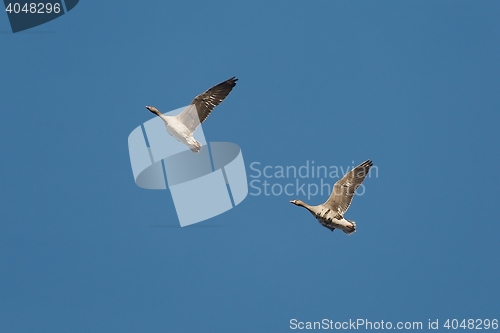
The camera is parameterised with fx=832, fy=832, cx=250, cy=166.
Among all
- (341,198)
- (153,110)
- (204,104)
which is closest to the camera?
(341,198)

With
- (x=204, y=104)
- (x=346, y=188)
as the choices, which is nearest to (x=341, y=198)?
(x=346, y=188)

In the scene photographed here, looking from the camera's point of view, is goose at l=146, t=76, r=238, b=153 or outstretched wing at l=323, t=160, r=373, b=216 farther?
goose at l=146, t=76, r=238, b=153

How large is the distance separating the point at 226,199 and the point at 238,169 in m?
1.02

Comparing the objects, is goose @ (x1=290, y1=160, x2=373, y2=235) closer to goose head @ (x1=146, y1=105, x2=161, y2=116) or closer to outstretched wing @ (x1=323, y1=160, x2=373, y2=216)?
outstretched wing @ (x1=323, y1=160, x2=373, y2=216)

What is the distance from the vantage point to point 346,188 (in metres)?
23.1

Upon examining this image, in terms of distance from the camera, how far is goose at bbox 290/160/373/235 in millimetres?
22938

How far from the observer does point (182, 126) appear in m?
24.5

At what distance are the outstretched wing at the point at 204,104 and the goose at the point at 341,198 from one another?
4283mm

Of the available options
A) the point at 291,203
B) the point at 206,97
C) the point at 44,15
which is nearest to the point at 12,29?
the point at 44,15

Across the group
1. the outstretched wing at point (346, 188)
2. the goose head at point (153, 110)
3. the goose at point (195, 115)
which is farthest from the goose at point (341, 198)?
the goose head at point (153, 110)

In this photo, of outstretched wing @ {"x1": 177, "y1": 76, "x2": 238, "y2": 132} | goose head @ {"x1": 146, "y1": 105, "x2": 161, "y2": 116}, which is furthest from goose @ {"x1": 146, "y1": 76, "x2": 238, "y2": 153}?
goose head @ {"x1": 146, "y1": 105, "x2": 161, "y2": 116}

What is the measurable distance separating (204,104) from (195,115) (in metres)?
0.42

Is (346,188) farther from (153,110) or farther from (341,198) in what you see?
(153,110)

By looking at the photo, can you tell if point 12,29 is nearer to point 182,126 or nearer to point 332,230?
point 182,126
